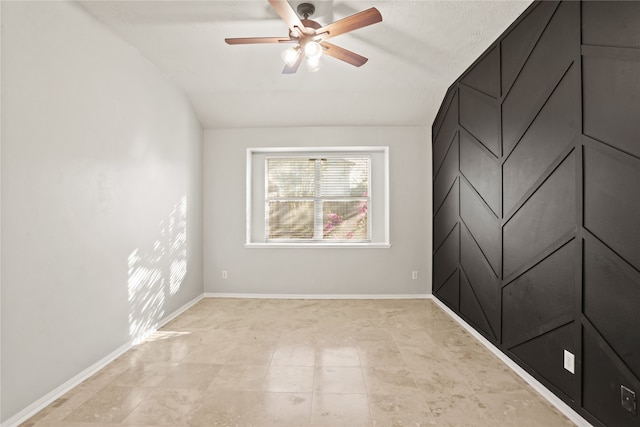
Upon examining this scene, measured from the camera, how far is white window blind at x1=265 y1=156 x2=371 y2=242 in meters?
4.62

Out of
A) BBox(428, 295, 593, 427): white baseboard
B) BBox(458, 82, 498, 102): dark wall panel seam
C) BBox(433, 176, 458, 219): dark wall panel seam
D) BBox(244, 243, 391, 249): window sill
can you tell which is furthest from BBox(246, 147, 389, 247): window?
BBox(428, 295, 593, 427): white baseboard

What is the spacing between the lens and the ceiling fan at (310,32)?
73.9 inches

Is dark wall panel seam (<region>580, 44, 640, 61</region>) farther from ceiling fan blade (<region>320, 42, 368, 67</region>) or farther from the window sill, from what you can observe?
the window sill

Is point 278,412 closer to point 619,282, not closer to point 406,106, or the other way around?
point 619,282

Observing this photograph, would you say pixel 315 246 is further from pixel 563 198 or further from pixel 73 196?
pixel 563 198

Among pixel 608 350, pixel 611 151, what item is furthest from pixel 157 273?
pixel 611 151

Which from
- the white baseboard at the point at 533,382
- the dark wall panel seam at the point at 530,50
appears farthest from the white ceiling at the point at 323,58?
the white baseboard at the point at 533,382

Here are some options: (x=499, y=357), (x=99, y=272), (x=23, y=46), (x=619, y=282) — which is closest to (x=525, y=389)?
(x=499, y=357)

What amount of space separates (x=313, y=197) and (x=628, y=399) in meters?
3.77

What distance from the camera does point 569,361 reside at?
177 cm

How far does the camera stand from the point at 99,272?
2.32 meters

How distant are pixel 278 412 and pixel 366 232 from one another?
10.2ft

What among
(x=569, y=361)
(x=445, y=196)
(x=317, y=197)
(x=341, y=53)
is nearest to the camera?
(x=569, y=361)

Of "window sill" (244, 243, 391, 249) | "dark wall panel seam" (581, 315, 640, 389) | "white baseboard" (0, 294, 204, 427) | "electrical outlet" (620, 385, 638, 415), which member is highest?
"window sill" (244, 243, 391, 249)
